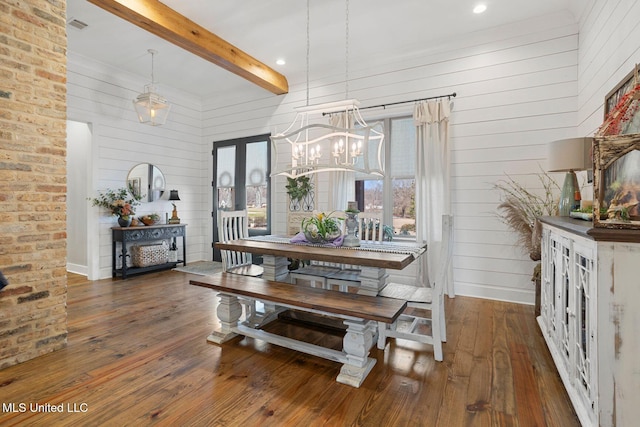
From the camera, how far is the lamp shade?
2449 millimetres

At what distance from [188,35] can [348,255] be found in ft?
10.2

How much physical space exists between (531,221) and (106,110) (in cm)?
602

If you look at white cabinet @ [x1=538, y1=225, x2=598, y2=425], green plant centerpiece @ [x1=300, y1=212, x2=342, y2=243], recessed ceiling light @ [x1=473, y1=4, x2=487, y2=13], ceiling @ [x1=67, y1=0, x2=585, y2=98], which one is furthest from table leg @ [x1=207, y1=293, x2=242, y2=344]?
recessed ceiling light @ [x1=473, y1=4, x2=487, y2=13]

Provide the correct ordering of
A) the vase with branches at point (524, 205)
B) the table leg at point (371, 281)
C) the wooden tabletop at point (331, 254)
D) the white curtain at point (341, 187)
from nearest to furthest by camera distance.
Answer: the wooden tabletop at point (331, 254) < the table leg at point (371, 281) < the vase with branches at point (524, 205) < the white curtain at point (341, 187)

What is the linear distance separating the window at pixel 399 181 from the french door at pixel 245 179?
205 cm

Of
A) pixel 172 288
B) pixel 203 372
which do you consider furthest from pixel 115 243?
pixel 203 372

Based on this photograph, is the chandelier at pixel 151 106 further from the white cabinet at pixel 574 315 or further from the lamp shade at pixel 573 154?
the white cabinet at pixel 574 315

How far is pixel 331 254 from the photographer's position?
2.66 meters

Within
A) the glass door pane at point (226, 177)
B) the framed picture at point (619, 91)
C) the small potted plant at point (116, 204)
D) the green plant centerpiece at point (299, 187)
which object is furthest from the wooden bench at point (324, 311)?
the glass door pane at point (226, 177)

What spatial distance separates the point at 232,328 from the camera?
2795 millimetres

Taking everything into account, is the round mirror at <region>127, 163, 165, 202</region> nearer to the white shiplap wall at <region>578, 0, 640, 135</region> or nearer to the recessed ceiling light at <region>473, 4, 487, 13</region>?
the recessed ceiling light at <region>473, 4, 487, 13</region>

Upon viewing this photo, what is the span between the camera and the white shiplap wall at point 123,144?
482cm

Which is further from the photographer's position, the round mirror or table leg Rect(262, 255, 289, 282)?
the round mirror

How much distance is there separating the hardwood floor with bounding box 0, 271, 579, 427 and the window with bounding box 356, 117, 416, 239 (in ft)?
5.73
